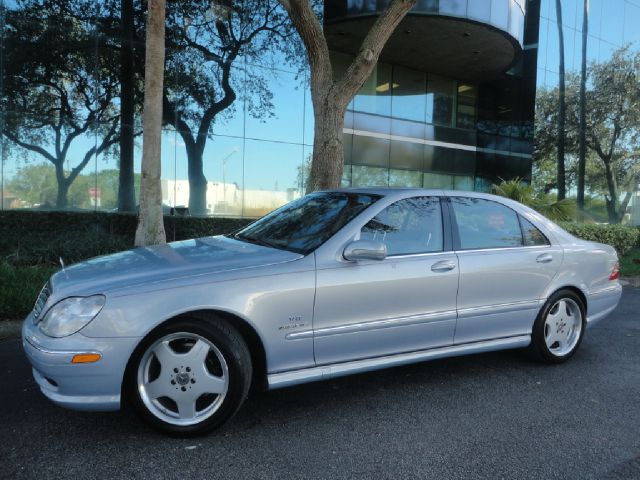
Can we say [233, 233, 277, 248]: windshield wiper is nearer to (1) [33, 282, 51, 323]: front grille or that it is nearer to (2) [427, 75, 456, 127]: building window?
(1) [33, 282, 51, 323]: front grille

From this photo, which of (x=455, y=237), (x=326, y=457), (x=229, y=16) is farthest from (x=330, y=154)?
(x=229, y=16)

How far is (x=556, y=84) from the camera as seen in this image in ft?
70.8

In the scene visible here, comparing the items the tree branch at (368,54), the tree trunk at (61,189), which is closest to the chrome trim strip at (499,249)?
the tree branch at (368,54)

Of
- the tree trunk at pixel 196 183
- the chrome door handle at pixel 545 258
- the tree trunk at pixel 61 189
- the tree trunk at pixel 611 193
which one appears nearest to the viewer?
the chrome door handle at pixel 545 258

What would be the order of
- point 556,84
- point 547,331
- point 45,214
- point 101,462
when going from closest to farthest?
point 101,462 < point 547,331 < point 45,214 < point 556,84

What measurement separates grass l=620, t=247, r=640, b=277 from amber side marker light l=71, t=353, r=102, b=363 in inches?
413

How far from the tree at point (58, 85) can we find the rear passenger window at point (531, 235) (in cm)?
1127

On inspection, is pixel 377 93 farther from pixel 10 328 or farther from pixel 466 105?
pixel 10 328

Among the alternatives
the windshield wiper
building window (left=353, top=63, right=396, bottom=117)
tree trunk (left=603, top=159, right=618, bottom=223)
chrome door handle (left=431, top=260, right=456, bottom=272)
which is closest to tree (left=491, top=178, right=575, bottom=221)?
building window (left=353, top=63, right=396, bottom=117)

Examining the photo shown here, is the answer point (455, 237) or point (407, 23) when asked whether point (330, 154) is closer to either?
point (455, 237)

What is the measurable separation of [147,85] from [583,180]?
63.9 ft

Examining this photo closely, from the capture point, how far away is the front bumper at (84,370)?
279 cm

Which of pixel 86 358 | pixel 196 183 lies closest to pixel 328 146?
pixel 86 358

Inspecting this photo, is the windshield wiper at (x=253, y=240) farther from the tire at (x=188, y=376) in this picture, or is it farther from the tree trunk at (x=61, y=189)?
the tree trunk at (x=61, y=189)
